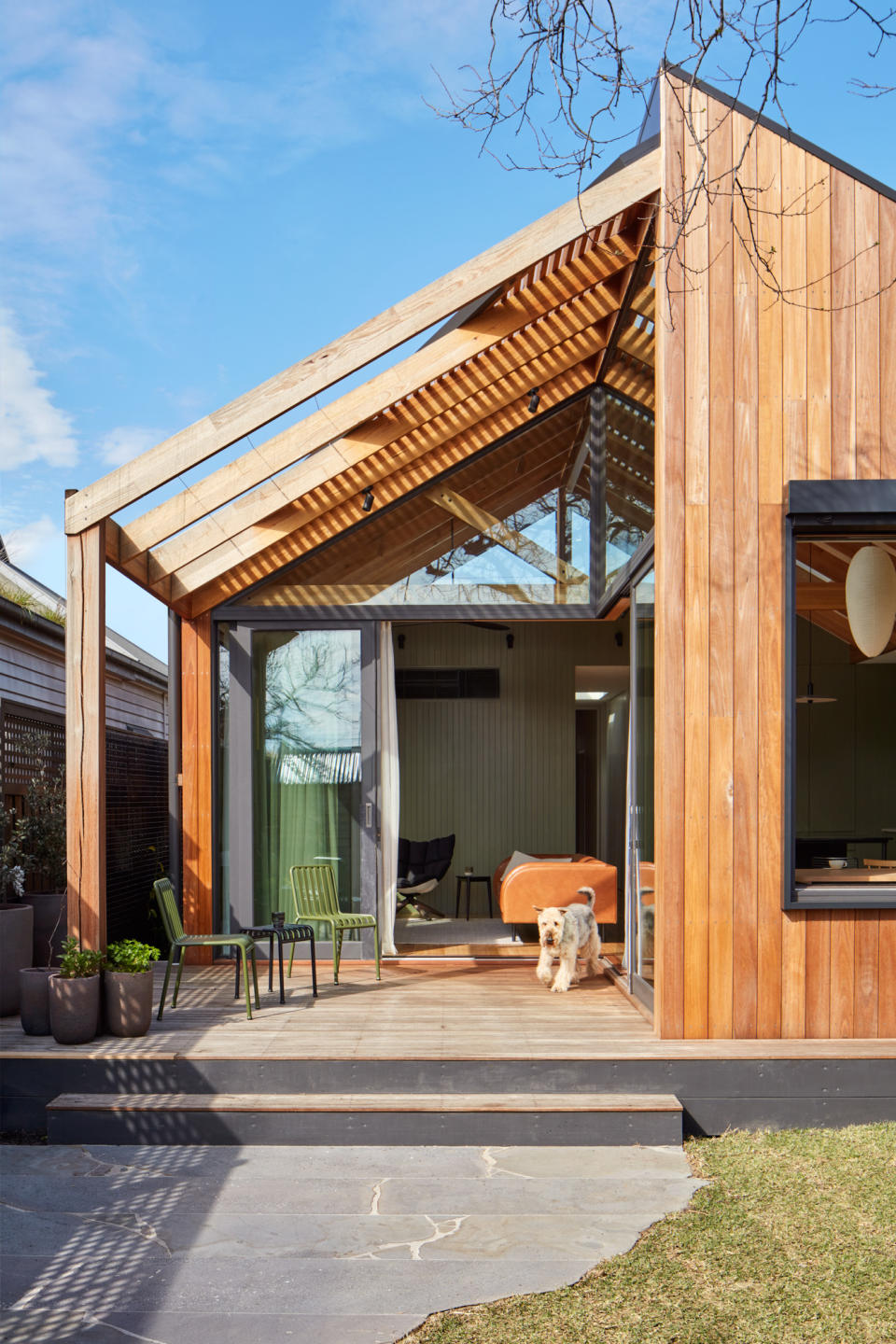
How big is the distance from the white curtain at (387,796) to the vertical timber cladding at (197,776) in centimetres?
116

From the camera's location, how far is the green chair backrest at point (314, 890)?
6593mm

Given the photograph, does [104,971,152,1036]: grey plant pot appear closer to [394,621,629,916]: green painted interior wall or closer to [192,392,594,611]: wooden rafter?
[192,392,594,611]: wooden rafter

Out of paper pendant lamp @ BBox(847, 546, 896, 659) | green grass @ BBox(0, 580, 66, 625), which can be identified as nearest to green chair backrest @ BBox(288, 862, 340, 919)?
green grass @ BBox(0, 580, 66, 625)

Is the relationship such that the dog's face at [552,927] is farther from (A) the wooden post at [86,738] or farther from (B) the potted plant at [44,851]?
(B) the potted plant at [44,851]

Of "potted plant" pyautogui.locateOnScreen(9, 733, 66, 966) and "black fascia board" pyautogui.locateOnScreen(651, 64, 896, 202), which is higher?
"black fascia board" pyautogui.locateOnScreen(651, 64, 896, 202)

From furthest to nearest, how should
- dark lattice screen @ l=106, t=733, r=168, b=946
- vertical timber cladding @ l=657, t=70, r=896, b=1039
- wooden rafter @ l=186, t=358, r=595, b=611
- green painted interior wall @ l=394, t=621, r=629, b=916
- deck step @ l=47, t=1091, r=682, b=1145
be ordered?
green painted interior wall @ l=394, t=621, r=629, b=916, dark lattice screen @ l=106, t=733, r=168, b=946, wooden rafter @ l=186, t=358, r=595, b=611, vertical timber cladding @ l=657, t=70, r=896, b=1039, deck step @ l=47, t=1091, r=682, b=1145

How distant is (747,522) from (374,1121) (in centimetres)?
315

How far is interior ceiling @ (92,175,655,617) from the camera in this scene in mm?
5695

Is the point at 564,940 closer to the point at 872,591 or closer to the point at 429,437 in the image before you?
the point at 872,591

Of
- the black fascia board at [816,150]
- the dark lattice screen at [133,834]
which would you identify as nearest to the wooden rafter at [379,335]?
the black fascia board at [816,150]

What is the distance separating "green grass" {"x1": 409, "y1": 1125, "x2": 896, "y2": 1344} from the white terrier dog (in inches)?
80.3

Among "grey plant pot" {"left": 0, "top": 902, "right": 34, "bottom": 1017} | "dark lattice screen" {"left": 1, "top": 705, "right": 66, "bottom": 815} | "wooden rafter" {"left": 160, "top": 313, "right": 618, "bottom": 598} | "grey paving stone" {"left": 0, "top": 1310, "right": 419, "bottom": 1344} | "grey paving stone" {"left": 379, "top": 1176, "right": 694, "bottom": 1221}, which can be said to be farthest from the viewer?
"dark lattice screen" {"left": 1, "top": 705, "right": 66, "bottom": 815}

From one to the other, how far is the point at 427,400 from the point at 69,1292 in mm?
4840

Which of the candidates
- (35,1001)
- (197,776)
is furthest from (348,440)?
(35,1001)
